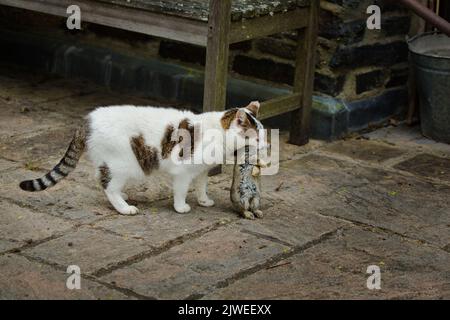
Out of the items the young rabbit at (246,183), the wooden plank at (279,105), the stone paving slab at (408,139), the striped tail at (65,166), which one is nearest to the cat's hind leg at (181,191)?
the young rabbit at (246,183)

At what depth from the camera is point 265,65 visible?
642 centimetres

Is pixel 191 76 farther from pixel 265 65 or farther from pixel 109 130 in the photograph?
pixel 109 130

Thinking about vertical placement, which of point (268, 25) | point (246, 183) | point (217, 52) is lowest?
point (246, 183)

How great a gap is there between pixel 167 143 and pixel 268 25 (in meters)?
1.32

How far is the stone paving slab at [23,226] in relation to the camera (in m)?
4.36

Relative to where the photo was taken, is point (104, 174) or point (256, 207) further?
point (256, 207)

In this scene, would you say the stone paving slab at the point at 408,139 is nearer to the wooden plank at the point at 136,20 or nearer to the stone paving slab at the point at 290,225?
the stone paving slab at the point at 290,225

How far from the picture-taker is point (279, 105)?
19.1ft

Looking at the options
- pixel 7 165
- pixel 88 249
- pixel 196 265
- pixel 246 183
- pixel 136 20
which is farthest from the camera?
pixel 136 20

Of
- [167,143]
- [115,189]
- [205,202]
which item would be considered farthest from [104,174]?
[205,202]

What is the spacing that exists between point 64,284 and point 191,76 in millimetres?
3195

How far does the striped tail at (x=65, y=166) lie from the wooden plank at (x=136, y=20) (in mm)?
1046

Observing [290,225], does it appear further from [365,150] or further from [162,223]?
[365,150]

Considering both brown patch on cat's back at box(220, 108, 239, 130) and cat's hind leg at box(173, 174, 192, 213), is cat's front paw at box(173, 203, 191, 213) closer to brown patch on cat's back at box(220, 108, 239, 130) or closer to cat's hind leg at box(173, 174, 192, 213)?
cat's hind leg at box(173, 174, 192, 213)
